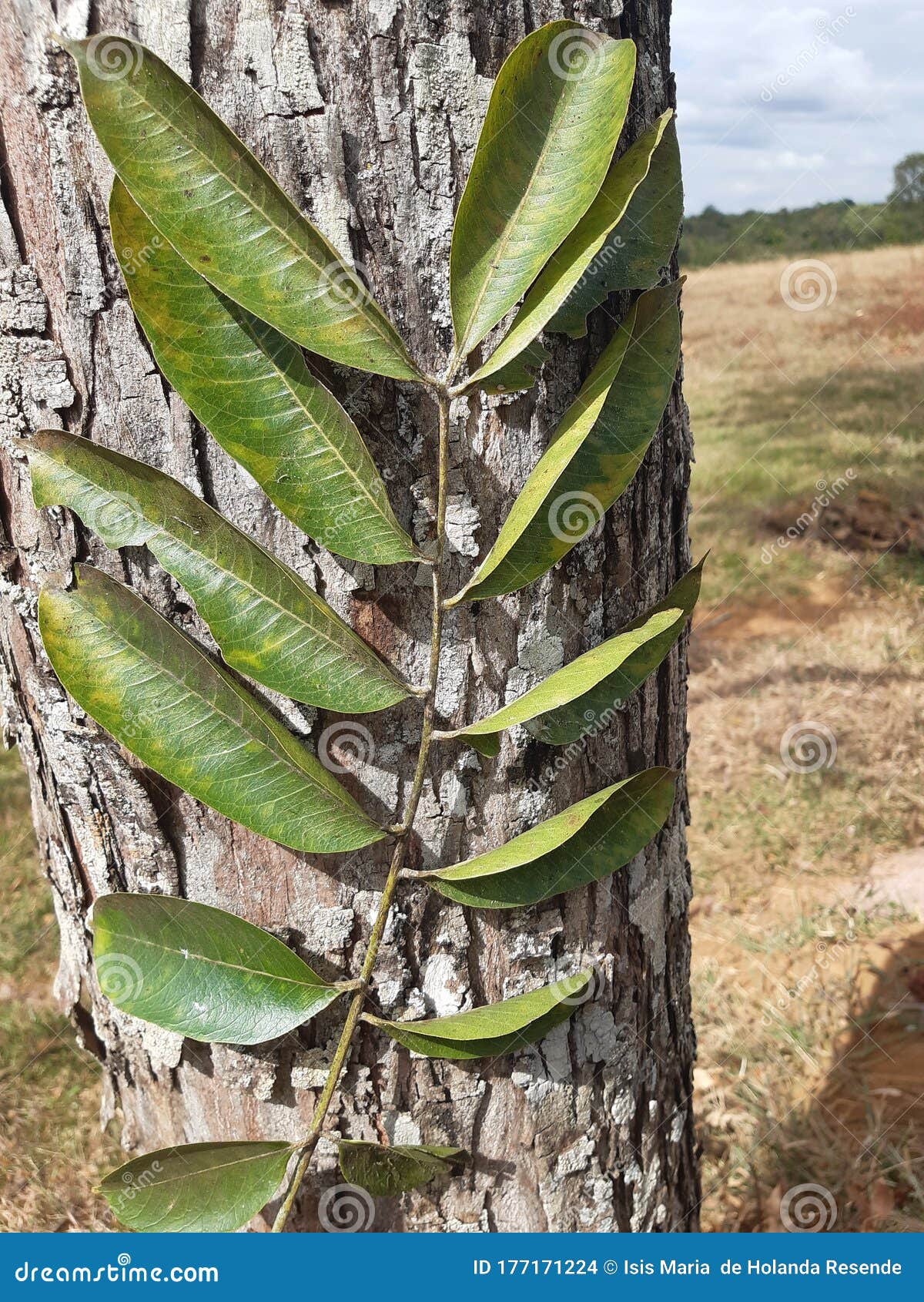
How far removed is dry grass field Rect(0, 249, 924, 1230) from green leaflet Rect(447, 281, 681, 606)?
1.49 meters

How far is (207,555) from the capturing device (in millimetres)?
879

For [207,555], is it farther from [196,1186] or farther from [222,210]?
[196,1186]

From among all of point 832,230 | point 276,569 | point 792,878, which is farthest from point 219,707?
point 832,230

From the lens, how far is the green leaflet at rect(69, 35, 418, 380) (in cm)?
76

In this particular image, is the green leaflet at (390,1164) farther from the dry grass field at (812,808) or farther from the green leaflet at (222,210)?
the dry grass field at (812,808)

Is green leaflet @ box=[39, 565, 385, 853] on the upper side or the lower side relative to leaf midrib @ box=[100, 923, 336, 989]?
upper

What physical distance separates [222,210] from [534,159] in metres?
0.27

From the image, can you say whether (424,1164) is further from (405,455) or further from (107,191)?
(107,191)

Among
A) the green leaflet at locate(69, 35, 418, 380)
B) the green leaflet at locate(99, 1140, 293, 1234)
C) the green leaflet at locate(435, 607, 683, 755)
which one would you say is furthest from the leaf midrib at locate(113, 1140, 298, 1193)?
the green leaflet at locate(69, 35, 418, 380)

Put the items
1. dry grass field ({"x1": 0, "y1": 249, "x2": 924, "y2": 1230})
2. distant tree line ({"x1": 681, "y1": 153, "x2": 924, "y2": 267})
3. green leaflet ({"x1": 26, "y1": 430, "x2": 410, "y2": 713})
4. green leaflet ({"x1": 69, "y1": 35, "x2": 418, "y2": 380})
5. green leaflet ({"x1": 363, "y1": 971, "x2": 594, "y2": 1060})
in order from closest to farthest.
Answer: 1. green leaflet ({"x1": 69, "y1": 35, "x2": 418, "y2": 380})
2. green leaflet ({"x1": 26, "y1": 430, "x2": 410, "y2": 713})
3. green leaflet ({"x1": 363, "y1": 971, "x2": 594, "y2": 1060})
4. dry grass field ({"x1": 0, "y1": 249, "x2": 924, "y2": 1230})
5. distant tree line ({"x1": 681, "y1": 153, "x2": 924, "y2": 267})

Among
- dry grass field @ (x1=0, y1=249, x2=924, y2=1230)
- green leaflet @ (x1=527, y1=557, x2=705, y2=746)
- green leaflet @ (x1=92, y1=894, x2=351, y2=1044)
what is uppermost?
green leaflet @ (x1=527, y1=557, x2=705, y2=746)

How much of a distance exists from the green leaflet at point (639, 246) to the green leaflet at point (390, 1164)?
85cm

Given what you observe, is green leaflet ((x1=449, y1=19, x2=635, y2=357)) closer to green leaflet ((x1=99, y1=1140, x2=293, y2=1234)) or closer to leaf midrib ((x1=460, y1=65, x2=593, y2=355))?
leaf midrib ((x1=460, y1=65, x2=593, y2=355))

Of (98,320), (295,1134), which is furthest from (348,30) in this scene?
(295,1134)
